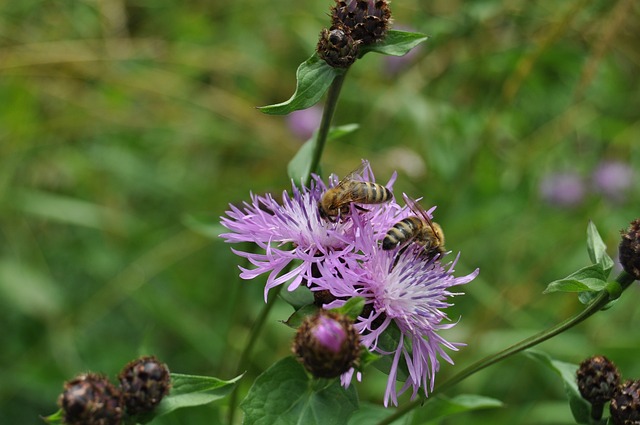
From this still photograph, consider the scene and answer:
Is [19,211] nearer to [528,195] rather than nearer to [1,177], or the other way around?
[1,177]

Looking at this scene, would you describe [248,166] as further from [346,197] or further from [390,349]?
[390,349]

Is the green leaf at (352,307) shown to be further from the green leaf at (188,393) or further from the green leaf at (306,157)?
the green leaf at (306,157)

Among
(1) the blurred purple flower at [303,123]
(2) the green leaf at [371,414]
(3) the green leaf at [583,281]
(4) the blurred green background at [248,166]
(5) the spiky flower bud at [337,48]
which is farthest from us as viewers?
(1) the blurred purple flower at [303,123]

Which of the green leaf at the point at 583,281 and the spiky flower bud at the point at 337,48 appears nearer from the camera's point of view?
the green leaf at the point at 583,281

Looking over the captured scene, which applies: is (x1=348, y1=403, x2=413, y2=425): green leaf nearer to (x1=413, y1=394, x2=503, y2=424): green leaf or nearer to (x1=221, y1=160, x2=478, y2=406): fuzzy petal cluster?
(x1=413, y1=394, x2=503, y2=424): green leaf

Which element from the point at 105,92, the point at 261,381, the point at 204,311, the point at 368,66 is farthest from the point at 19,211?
the point at 261,381

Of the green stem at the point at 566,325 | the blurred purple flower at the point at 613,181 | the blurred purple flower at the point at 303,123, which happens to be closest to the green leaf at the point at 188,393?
the green stem at the point at 566,325

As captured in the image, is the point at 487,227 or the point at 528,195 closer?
the point at 528,195
